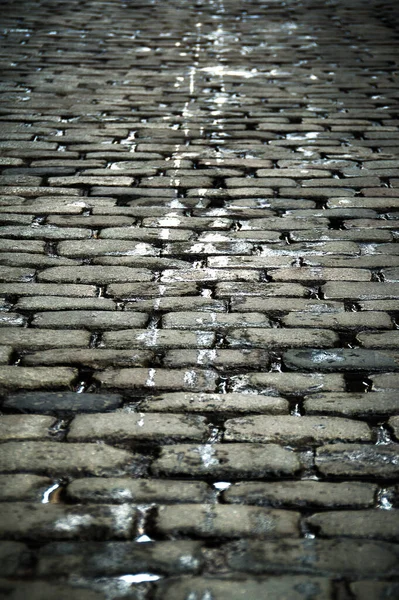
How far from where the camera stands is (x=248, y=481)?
1.81 m

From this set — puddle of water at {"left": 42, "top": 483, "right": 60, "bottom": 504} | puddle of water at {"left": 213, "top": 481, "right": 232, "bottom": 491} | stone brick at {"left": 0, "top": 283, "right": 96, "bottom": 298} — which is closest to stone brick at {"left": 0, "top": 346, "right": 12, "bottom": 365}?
stone brick at {"left": 0, "top": 283, "right": 96, "bottom": 298}

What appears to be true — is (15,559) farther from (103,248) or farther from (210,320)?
(103,248)

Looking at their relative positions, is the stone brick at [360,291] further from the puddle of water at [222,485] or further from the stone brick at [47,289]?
the puddle of water at [222,485]

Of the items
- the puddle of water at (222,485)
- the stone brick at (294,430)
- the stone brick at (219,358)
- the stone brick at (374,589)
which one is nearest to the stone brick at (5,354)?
the stone brick at (219,358)

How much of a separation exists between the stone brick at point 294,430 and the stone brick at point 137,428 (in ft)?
0.33

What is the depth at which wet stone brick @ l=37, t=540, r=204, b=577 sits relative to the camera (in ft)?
4.99

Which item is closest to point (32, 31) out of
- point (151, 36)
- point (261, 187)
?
point (151, 36)

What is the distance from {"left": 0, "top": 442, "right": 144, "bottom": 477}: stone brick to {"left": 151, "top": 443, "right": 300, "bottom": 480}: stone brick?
0.27 ft

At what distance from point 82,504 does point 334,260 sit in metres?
1.68

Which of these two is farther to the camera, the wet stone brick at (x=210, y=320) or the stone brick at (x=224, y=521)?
the wet stone brick at (x=210, y=320)

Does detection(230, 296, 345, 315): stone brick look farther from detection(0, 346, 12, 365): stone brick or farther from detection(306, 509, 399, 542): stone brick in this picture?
detection(306, 509, 399, 542): stone brick

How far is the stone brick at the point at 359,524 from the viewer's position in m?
1.63

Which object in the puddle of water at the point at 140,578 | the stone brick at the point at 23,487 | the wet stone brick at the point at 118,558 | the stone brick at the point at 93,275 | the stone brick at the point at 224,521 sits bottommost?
the stone brick at the point at 93,275

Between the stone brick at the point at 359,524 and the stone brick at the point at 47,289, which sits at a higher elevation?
the stone brick at the point at 359,524
